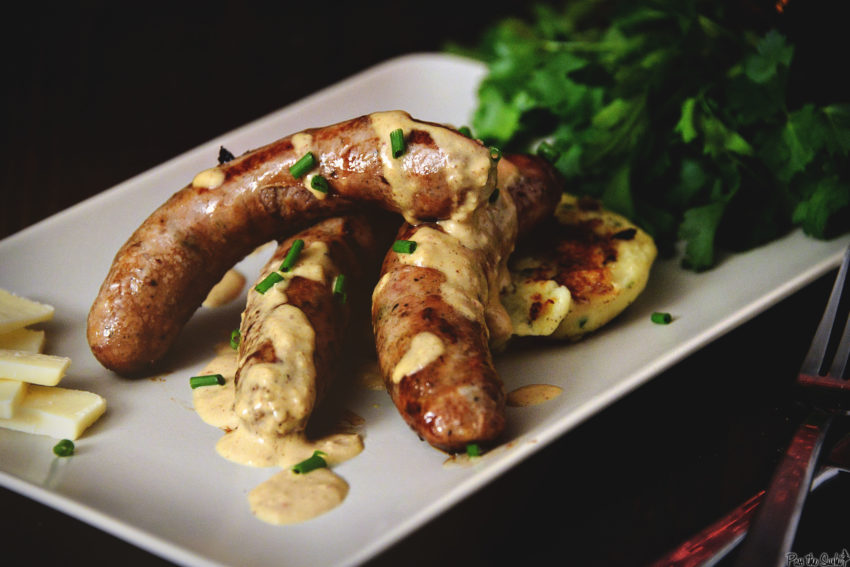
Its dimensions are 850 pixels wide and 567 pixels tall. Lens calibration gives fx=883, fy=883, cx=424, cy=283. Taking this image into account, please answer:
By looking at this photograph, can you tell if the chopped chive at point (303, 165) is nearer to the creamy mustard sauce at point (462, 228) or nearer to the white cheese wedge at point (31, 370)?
the creamy mustard sauce at point (462, 228)

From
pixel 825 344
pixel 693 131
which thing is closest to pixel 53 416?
pixel 825 344

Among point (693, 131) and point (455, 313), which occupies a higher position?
point (693, 131)

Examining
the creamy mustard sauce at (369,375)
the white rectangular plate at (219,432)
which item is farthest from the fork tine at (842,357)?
the creamy mustard sauce at (369,375)

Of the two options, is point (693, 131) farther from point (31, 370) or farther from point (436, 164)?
point (31, 370)

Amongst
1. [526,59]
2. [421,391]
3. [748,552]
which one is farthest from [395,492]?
[526,59]

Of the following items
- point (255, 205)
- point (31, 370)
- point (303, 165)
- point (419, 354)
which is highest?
point (303, 165)

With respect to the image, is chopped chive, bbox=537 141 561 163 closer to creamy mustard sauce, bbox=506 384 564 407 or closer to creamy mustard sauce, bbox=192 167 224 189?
creamy mustard sauce, bbox=506 384 564 407
